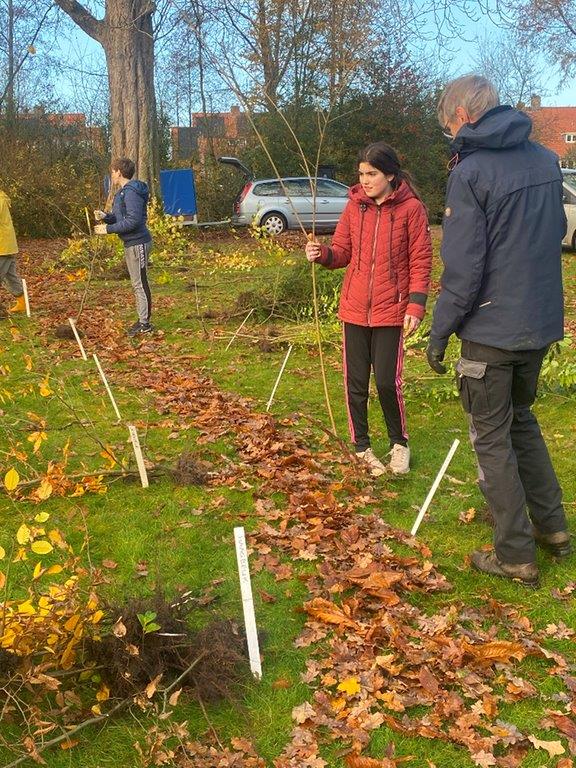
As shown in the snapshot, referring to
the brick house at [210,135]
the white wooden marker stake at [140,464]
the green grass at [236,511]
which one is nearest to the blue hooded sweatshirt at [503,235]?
the green grass at [236,511]

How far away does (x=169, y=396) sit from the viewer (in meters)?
6.29

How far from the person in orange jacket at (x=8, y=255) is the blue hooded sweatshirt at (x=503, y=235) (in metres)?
7.26

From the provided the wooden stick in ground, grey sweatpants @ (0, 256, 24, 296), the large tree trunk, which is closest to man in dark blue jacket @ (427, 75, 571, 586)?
the wooden stick in ground

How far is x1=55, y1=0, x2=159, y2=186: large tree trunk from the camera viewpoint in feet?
50.5

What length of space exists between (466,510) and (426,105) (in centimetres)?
2233

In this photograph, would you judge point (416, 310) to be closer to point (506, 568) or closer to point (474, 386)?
point (474, 386)

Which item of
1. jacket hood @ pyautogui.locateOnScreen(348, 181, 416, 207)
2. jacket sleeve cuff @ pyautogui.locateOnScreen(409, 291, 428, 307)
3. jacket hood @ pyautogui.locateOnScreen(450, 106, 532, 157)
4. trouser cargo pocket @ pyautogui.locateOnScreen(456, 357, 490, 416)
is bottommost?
trouser cargo pocket @ pyautogui.locateOnScreen(456, 357, 490, 416)

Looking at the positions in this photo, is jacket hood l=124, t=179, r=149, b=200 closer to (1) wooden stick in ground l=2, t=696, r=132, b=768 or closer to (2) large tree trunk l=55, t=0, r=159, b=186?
(1) wooden stick in ground l=2, t=696, r=132, b=768

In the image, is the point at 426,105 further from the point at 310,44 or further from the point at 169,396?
the point at 169,396

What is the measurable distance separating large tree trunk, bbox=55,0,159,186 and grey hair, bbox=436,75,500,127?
13.2 metres

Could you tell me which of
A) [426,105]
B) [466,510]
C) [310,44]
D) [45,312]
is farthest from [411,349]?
[426,105]

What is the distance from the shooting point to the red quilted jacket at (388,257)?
425cm

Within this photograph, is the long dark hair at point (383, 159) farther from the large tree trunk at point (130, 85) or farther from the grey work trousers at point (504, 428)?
the large tree trunk at point (130, 85)

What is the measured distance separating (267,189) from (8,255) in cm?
1122
